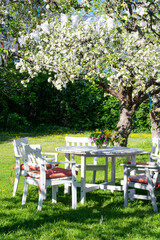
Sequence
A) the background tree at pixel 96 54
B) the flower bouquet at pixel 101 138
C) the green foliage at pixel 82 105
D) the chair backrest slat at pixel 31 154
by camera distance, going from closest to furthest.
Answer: the chair backrest slat at pixel 31 154
the flower bouquet at pixel 101 138
the background tree at pixel 96 54
the green foliage at pixel 82 105

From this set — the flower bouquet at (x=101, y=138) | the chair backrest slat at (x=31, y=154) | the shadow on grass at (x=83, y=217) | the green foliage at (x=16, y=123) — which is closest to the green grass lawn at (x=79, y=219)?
the shadow on grass at (x=83, y=217)

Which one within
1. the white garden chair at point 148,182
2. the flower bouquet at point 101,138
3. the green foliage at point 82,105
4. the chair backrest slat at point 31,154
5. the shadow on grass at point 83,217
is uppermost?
the green foliage at point 82,105

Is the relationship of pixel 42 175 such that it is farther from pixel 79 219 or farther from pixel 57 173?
pixel 79 219

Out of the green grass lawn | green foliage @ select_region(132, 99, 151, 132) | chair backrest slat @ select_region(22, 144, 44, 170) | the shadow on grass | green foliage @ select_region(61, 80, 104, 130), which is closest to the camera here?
the green grass lawn

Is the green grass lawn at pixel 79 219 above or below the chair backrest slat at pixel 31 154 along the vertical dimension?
below

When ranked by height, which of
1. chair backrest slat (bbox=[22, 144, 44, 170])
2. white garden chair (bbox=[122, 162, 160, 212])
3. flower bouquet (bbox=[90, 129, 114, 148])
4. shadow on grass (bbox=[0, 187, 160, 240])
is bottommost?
shadow on grass (bbox=[0, 187, 160, 240])

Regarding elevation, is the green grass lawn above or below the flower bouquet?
below

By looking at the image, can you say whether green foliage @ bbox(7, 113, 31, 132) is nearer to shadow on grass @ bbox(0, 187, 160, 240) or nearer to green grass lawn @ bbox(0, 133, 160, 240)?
green grass lawn @ bbox(0, 133, 160, 240)

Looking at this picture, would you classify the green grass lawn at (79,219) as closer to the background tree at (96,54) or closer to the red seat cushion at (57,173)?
the red seat cushion at (57,173)

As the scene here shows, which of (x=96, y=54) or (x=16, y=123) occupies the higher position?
(x=96, y=54)

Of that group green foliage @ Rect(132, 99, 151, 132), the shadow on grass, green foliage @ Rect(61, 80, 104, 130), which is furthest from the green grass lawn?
green foliage @ Rect(61, 80, 104, 130)

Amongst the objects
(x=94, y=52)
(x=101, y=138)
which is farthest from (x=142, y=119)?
(x=101, y=138)

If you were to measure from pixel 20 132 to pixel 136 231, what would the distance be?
14564 millimetres

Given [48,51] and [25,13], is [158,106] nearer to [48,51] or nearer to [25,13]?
[48,51]
